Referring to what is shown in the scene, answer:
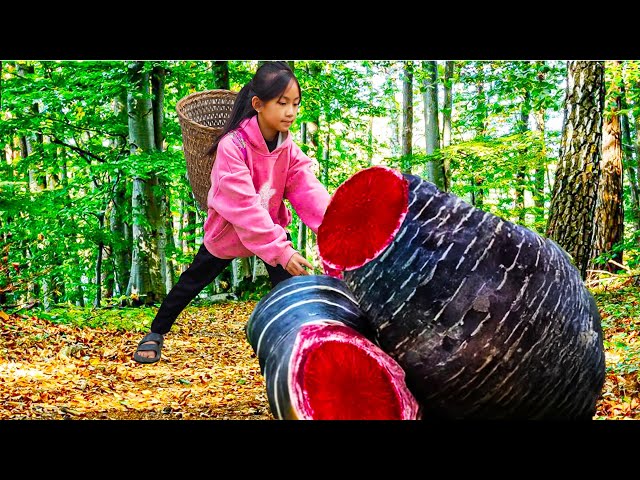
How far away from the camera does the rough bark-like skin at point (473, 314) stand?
169cm

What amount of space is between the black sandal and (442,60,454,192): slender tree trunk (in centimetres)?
387

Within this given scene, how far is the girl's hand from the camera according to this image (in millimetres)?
2344

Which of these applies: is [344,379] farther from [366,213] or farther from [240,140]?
[240,140]

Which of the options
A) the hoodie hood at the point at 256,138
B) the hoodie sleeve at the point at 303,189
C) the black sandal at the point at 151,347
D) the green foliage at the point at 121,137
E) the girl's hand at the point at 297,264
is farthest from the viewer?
the green foliage at the point at 121,137

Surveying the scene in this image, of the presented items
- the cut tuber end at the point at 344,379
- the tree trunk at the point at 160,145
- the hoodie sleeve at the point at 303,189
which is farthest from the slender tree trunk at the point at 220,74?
the cut tuber end at the point at 344,379

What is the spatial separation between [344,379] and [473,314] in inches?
15.5

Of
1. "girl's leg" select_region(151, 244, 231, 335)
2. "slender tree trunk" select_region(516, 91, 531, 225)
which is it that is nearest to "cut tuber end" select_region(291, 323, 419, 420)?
"girl's leg" select_region(151, 244, 231, 335)

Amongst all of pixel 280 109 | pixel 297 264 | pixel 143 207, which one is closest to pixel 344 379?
pixel 297 264

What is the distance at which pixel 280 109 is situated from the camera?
2.50 meters

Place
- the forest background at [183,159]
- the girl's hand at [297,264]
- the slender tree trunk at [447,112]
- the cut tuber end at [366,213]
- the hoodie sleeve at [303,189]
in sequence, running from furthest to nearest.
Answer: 1. the slender tree trunk at [447,112]
2. the forest background at [183,159]
3. the hoodie sleeve at [303,189]
4. the girl's hand at [297,264]
5. the cut tuber end at [366,213]

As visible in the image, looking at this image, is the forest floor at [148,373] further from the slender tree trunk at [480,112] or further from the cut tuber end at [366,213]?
the slender tree trunk at [480,112]

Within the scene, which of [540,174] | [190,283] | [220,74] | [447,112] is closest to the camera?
[190,283]

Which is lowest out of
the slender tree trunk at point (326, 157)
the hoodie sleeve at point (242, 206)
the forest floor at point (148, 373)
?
the forest floor at point (148, 373)

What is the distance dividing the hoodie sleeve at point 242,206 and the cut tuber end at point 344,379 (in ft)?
2.87
